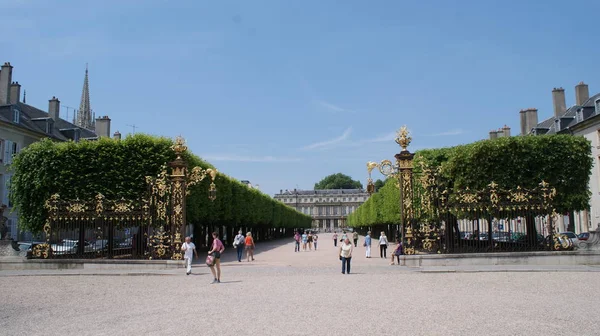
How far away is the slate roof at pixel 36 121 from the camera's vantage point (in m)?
Result: 41.2

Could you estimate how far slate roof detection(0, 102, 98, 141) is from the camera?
135ft

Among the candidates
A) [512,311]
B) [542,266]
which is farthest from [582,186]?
[512,311]

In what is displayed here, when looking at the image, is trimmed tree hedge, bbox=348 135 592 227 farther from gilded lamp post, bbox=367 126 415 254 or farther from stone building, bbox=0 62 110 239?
stone building, bbox=0 62 110 239

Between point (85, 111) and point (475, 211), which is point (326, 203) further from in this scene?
point (475, 211)

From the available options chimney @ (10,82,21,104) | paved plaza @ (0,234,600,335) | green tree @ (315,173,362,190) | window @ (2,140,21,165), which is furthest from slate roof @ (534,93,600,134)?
green tree @ (315,173,362,190)

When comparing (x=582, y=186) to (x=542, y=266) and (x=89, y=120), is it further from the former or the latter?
(x=89, y=120)

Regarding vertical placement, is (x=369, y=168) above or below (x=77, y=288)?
above

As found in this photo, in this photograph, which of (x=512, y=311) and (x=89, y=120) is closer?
(x=512, y=311)

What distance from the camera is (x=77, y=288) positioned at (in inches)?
568

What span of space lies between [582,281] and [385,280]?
5.41 meters

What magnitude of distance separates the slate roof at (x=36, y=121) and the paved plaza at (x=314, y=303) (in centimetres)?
2827

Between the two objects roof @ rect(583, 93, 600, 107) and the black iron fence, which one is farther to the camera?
roof @ rect(583, 93, 600, 107)

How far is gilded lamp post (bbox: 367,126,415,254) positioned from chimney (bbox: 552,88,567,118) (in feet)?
108

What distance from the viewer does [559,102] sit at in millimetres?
47250
